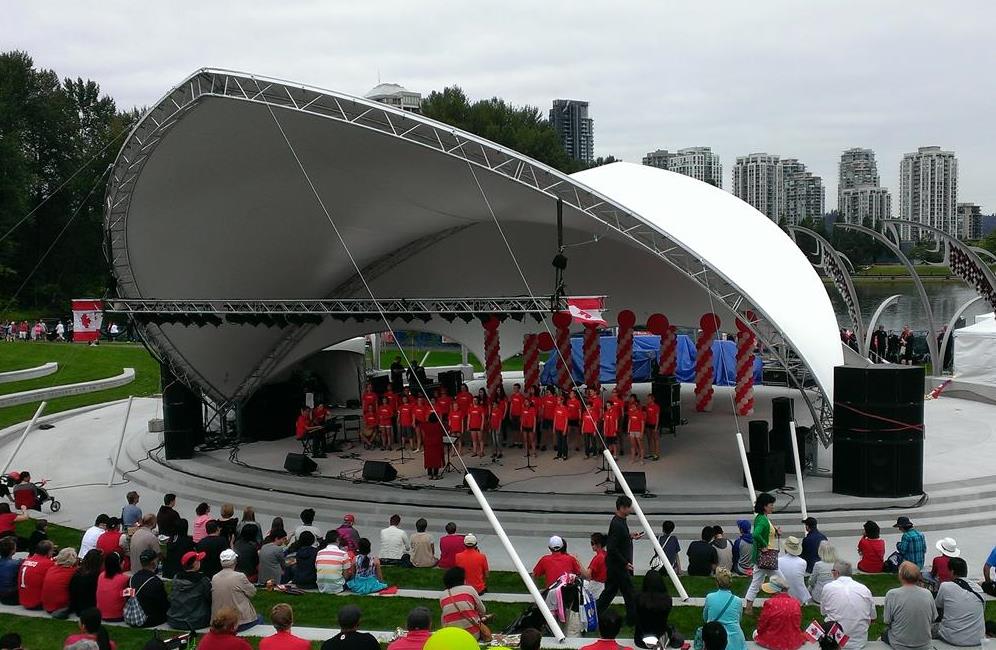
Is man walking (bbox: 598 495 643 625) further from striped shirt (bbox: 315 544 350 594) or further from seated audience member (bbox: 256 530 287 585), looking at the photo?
seated audience member (bbox: 256 530 287 585)

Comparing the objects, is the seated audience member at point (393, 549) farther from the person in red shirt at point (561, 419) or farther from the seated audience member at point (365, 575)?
the person in red shirt at point (561, 419)

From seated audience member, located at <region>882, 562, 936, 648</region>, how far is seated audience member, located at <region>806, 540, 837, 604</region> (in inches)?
42.4

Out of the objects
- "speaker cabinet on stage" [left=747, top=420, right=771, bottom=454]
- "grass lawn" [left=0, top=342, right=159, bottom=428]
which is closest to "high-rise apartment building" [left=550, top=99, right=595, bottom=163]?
"grass lawn" [left=0, top=342, right=159, bottom=428]

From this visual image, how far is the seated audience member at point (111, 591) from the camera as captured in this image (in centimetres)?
784

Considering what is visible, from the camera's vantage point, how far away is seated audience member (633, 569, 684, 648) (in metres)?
6.50

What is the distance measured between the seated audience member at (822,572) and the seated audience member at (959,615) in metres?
0.97

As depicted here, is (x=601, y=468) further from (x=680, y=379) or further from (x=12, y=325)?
(x=12, y=325)

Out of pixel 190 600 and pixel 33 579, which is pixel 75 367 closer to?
pixel 33 579

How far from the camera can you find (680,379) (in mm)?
25516

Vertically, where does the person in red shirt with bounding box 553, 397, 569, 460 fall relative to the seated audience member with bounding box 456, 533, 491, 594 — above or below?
above

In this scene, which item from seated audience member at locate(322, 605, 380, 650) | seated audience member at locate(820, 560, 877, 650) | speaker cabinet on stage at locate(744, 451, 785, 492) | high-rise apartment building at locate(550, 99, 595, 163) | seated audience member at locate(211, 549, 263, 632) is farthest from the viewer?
high-rise apartment building at locate(550, 99, 595, 163)

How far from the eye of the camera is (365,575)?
8859 mm

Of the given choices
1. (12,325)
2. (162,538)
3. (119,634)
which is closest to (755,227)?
(162,538)

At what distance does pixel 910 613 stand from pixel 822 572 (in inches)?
54.3
